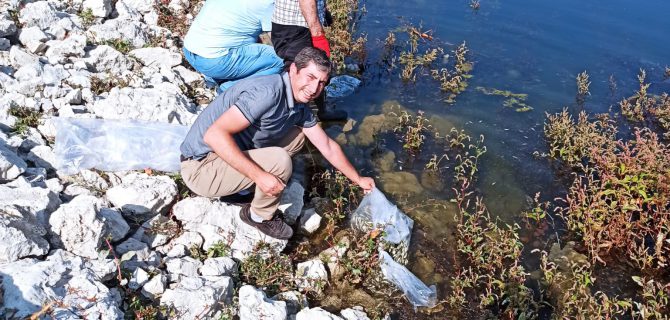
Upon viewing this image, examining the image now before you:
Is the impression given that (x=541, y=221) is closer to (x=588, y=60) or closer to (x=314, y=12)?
(x=314, y=12)

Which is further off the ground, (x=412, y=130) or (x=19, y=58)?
(x=19, y=58)

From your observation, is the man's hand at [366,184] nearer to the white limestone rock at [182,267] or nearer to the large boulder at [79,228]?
the white limestone rock at [182,267]

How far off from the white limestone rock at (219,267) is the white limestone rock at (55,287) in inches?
25.4

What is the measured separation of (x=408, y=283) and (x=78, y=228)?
7.42 ft

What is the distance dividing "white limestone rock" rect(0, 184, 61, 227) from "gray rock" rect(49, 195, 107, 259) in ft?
0.28

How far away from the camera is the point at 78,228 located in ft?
11.1

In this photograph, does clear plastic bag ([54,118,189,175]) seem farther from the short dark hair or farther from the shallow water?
the shallow water

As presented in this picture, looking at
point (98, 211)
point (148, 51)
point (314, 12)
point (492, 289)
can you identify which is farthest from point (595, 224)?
point (148, 51)

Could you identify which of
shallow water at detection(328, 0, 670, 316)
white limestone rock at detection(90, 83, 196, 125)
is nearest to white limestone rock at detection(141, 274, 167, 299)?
white limestone rock at detection(90, 83, 196, 125)

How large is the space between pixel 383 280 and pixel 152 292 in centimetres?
168

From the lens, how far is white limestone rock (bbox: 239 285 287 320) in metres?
3.30

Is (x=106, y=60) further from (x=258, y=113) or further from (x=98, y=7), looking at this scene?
(x=258, y=113)

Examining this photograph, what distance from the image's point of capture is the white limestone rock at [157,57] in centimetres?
630

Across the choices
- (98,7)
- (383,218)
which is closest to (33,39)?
(98,7)
